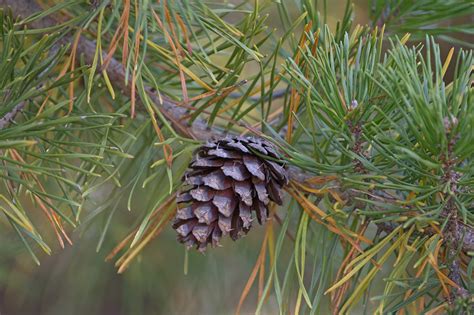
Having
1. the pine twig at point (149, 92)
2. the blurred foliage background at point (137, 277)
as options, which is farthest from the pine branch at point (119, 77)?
the blurred foliage background at point (137, 277)

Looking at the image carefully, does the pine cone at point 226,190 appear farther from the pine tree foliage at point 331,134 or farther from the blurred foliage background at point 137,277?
the blurred foliage background at point 137,277

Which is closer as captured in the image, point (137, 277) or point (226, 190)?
point (226, 190)

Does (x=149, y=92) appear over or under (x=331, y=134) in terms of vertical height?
over

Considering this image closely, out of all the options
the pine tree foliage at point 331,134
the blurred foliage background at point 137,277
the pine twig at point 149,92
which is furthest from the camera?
the blurred foliage background at point 137,277

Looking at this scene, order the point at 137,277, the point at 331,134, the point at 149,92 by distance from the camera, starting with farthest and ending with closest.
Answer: the point at 137,277 → the point at 149,92 → the point at 331,134

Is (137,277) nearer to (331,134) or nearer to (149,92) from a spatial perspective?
(149,92)

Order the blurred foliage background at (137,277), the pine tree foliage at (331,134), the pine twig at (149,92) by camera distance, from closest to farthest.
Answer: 1. the pine tree foliage at (331,134)
2. the pine twig at (149,92)
3. the blurred foliage background at (137,277)

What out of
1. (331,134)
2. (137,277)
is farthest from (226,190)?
(137,277)

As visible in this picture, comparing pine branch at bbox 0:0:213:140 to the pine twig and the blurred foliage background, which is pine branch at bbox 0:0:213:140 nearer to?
the pine twig

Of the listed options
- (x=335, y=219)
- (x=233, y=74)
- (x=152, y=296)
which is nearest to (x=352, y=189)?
(x=335, y=219)
